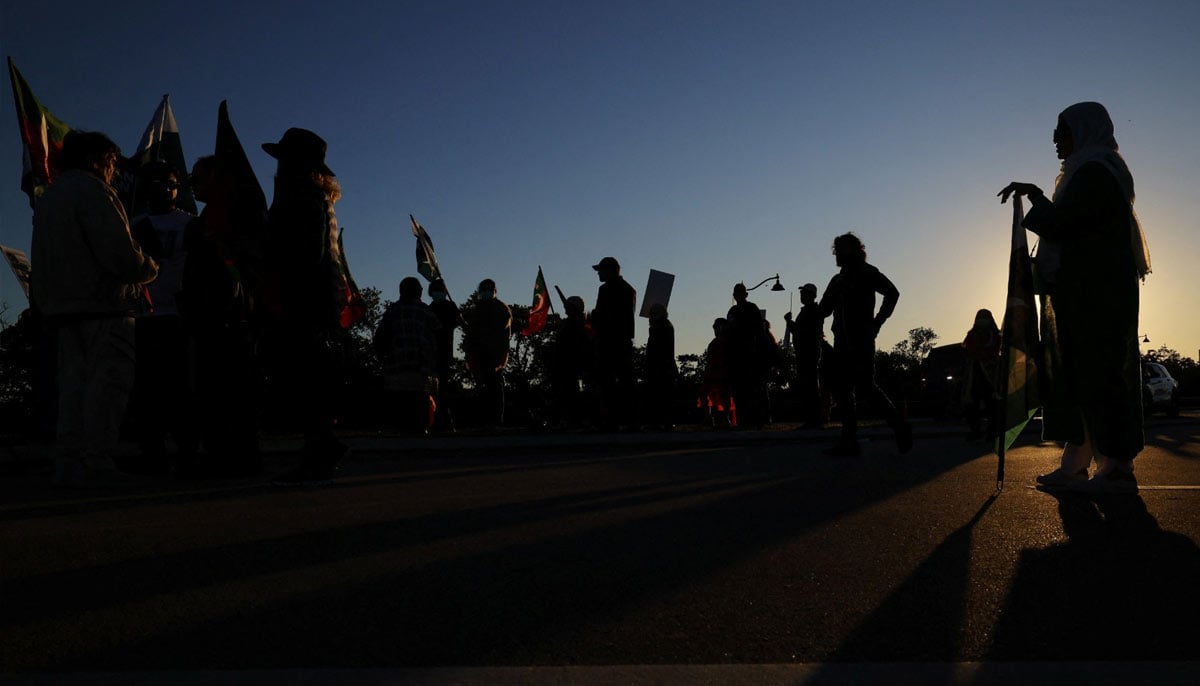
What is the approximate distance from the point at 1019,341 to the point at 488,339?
32.3 ft

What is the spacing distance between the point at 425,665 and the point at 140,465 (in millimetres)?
6100

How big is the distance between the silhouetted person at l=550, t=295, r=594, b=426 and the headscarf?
10.4m

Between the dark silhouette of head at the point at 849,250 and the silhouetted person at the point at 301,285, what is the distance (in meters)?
4.92

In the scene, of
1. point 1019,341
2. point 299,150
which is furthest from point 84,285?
point 1019,341

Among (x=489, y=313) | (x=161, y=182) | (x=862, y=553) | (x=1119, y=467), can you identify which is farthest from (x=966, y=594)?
(x=489, y=313)

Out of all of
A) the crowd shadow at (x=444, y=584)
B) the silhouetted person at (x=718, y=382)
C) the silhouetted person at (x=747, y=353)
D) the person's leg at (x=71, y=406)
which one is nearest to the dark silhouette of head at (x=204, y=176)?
the person's leg at (x=71, y=406)

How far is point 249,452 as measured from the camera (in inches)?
274

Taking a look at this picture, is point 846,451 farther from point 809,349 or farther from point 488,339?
point 488,339

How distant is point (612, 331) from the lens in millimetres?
14094

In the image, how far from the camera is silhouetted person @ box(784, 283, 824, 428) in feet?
47.6

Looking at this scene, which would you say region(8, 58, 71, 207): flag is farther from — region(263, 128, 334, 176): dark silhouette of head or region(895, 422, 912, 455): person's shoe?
region(895, 422, 912, 455): person's shoe

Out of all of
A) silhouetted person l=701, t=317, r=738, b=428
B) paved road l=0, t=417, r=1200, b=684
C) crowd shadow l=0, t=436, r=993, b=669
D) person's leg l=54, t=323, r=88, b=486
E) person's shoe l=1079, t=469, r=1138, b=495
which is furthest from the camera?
silhouetted person l=701, t=317, r=738, b=428

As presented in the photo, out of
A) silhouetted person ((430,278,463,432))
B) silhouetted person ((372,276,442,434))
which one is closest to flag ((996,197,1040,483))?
silhouetted person ((372,276,442,434))

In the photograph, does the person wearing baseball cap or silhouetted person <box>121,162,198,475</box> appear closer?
silhouetted person <box>121,162,198,475</box>
